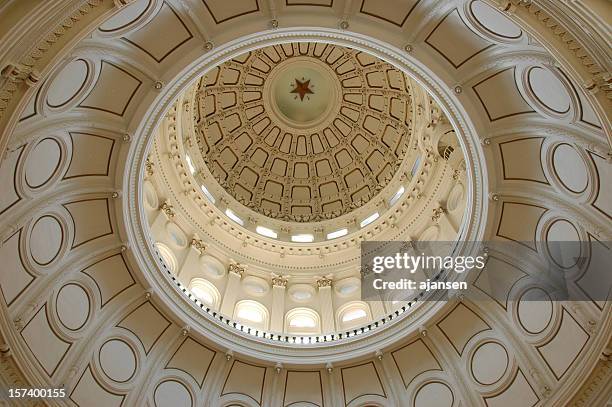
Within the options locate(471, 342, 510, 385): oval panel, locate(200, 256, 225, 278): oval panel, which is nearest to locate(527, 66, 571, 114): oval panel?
locate(471, 342, 510, 385): oval panel

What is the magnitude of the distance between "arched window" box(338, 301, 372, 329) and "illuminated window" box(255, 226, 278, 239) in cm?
626

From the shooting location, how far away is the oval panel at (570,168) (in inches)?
604

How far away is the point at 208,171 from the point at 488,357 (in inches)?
675

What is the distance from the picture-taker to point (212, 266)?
24.7 metres

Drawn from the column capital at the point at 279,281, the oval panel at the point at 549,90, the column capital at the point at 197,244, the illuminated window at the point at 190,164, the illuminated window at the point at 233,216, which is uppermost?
the illuminated window at the point at 190,164

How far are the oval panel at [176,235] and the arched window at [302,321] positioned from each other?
5727 millimetres

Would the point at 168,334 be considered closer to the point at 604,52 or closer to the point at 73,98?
the point at 73,98

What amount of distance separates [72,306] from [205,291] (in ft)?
21.8

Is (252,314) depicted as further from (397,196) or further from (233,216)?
(397,196)

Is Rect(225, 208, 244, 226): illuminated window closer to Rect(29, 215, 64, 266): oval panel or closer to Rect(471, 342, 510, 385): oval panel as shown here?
Rect(29, 215, 64, 266): oval panel

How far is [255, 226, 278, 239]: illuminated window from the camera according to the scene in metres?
28.7

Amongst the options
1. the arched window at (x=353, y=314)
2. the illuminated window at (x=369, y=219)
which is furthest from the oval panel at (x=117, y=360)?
the illuminated window at (x=369, y=219)

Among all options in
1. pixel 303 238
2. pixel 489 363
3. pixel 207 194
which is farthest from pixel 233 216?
pixel 489 363

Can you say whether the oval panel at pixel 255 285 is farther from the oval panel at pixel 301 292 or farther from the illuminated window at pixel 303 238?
the illuminated window at pixel 303 238
